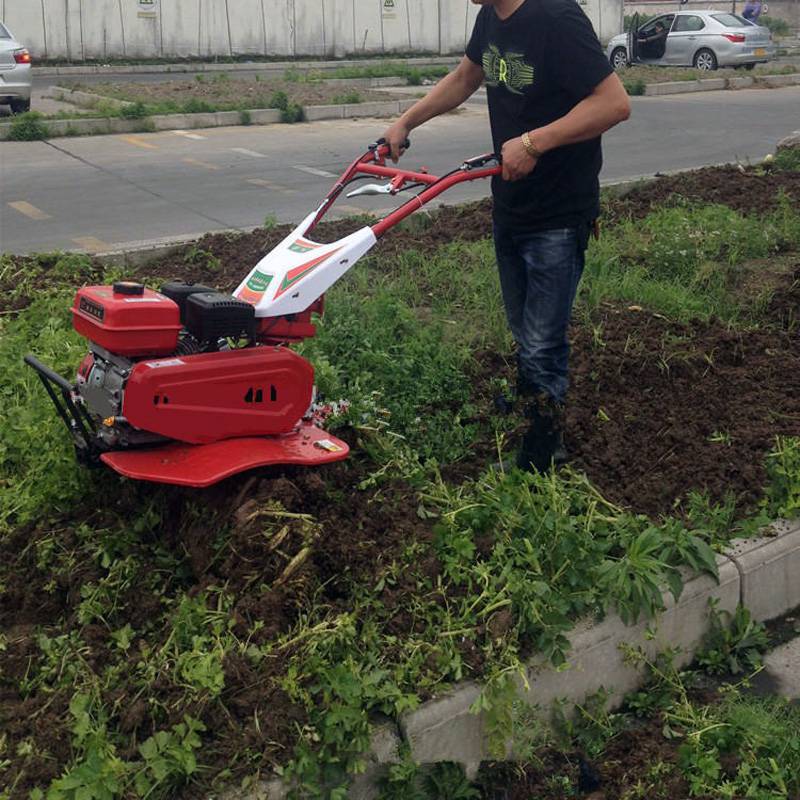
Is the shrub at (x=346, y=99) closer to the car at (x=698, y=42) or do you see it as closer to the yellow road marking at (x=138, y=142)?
the yellow road marking at (x=138, y=142)

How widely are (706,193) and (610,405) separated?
445 centimetres

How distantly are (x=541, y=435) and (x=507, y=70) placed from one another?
1.34 m

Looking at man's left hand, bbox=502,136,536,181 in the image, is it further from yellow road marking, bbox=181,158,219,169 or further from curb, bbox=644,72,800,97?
curb, bbox=644,72,800,97

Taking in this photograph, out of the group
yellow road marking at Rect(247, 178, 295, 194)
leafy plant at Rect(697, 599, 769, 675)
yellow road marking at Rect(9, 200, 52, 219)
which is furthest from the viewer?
yellow road marking at Rect(247, 178, 295, 194)

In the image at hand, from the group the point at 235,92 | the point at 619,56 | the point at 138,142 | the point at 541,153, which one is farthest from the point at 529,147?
the point at 619,56

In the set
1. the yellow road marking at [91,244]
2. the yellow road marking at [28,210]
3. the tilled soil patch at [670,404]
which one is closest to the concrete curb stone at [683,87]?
the yellow road marking at [28,210]

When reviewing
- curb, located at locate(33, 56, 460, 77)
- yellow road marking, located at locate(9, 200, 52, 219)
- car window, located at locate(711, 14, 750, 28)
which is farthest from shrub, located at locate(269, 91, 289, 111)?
car window, located at locate(711, 14, 750, 28)

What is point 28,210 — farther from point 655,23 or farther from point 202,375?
point 655,23

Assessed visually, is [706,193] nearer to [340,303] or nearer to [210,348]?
[340,303]

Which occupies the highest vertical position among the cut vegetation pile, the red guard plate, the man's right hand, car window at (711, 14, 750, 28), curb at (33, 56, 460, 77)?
Answer: car window at (711, 14, 750, 28)

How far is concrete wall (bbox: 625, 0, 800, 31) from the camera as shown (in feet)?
164

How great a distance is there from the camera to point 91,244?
820 centimetres

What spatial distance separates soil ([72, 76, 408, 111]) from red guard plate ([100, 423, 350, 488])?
1370 centimetres

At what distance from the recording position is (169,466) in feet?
11.1
